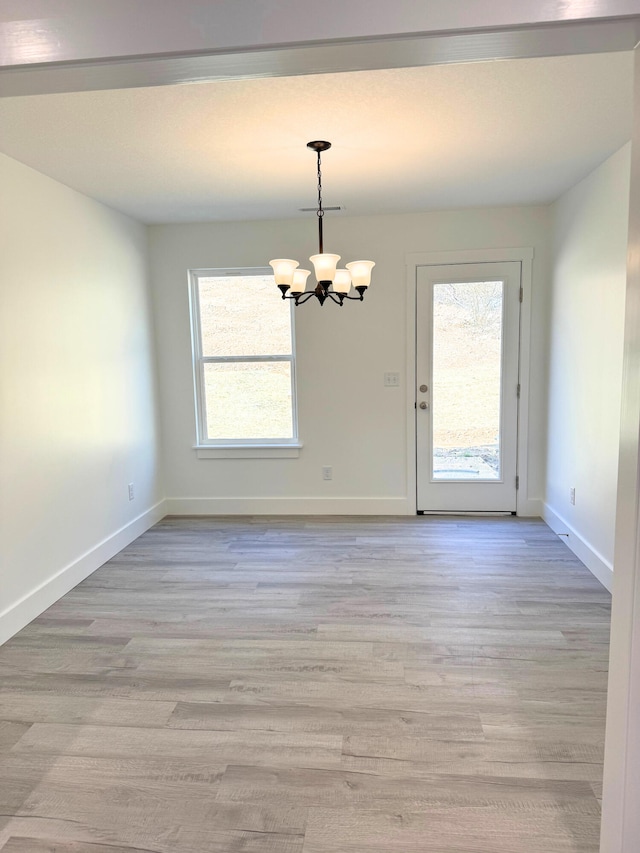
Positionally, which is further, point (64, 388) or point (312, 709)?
point (64, 388)

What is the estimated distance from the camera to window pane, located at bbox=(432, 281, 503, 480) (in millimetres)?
4281

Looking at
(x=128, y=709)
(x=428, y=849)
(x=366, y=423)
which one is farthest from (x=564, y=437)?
(x=128, y=709)

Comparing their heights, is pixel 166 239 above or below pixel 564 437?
above

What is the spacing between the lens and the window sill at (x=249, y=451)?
4570 mm

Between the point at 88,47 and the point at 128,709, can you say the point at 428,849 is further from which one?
the point at 88,47

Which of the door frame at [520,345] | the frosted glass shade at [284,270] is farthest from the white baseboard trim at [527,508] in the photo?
the frosted glass shade at [284,270]

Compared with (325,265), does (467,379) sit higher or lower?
lower

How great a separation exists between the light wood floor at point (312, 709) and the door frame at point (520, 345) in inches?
36.1

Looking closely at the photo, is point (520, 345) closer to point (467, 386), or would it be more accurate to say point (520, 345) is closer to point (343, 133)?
point (467, 386)

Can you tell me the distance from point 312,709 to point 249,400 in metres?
2.88

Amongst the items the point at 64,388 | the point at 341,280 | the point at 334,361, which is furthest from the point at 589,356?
the point at 64,388

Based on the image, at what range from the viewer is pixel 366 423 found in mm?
4484

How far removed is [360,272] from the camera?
2977mm

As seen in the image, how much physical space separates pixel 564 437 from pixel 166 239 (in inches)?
138
